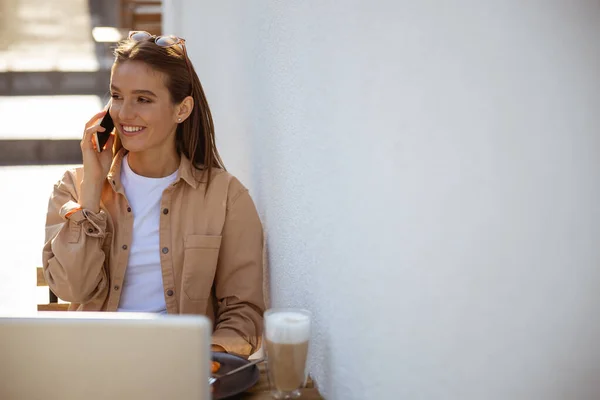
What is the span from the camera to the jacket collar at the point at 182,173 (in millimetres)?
2086

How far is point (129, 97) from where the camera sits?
2.08 meters

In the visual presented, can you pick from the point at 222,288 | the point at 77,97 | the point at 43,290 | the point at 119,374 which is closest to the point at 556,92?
the point at 119,374

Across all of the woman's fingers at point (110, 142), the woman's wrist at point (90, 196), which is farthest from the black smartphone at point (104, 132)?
the woman's wrist at point (90, 196)

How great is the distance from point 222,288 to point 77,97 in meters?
2.58

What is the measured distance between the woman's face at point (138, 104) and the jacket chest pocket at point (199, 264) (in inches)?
13.2

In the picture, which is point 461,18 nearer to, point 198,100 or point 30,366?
point 30,366

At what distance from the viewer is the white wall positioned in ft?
2.65

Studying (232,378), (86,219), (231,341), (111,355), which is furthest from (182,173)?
(111,355)

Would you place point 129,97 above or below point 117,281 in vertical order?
above

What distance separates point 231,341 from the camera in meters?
1.86

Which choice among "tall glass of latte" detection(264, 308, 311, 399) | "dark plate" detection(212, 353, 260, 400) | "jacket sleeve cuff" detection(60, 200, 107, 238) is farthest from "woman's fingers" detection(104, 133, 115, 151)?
"tall glass of latte" detection(264, 308, 311, 399)

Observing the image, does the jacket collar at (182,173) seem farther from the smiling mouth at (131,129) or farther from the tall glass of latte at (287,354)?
the tall glass of latte at (287,354)

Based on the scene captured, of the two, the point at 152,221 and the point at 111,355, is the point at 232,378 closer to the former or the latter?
the point at 111,355

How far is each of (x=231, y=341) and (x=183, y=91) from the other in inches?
31.6
